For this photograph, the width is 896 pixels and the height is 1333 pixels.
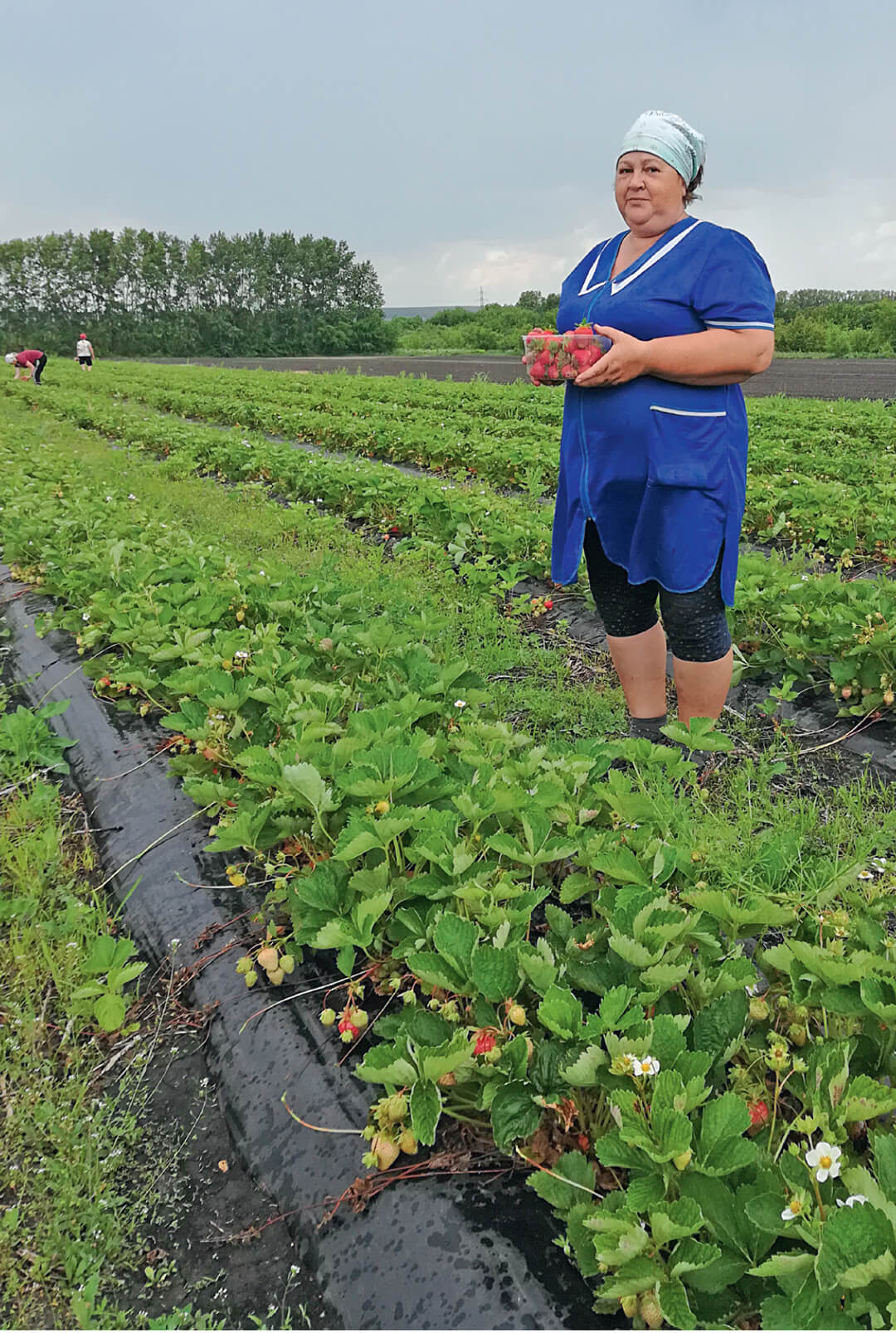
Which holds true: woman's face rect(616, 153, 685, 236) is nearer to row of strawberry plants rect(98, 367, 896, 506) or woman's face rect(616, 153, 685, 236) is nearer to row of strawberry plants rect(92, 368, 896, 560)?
row of strawberry plants rect(92, 368, 896, 560)

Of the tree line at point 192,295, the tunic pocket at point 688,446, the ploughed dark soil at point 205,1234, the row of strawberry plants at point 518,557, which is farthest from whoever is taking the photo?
the tree line at point 192,295

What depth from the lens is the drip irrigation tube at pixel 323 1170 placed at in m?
1.25

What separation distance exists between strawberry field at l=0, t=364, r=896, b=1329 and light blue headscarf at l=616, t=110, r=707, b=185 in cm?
150

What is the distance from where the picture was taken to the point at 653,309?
2182 mm

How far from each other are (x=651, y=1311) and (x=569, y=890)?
81 cm

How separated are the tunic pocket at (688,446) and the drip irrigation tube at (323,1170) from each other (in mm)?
1580

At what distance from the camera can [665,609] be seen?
2.50 meters

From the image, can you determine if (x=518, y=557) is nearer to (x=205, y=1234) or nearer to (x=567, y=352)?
(x=567, y=352)

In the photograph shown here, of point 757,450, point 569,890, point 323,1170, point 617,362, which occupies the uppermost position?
point 617,362

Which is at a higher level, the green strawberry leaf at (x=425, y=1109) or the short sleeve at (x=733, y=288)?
the short sleeve at (x=733, y=288)

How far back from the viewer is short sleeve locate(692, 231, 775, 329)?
2.11m

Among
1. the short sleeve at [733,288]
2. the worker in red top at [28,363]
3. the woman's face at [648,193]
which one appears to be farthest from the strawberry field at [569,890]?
the worker in red top at [28,363]

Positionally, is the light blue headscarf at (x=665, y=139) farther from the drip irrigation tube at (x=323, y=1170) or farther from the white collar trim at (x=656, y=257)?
the drip irrigation tube at (x=323, y=1170)

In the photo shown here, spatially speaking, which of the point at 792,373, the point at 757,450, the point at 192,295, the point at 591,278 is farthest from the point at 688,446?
the point at 192,295
